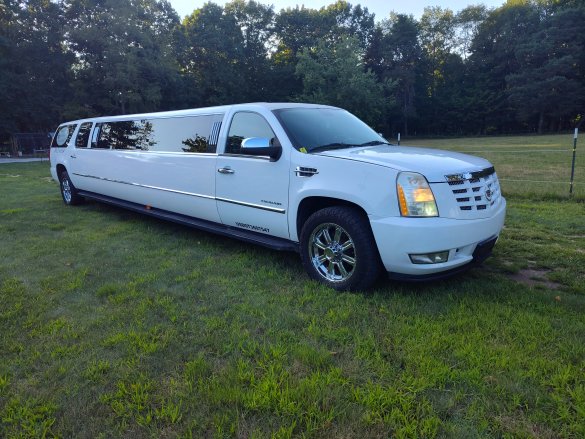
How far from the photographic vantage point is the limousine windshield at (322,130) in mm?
4102

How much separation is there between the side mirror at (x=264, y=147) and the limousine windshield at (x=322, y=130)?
6.8 inches

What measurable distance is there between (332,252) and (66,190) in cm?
710

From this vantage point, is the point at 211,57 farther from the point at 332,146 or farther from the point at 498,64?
the point at 332,146

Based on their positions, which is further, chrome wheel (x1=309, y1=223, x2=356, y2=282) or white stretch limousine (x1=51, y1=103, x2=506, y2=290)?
chrome wheel (x1=309, y1=223, x2=356, y2=282)

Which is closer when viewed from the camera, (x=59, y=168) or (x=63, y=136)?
(x=63, y=136)

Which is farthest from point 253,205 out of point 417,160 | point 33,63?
point 33,63

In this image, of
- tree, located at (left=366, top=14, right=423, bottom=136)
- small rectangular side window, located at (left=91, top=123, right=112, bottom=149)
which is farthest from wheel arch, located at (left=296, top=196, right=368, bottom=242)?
tree, located at (left=366, top=14, right=423, bottom=136)

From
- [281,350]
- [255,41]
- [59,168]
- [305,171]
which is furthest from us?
[255,41]

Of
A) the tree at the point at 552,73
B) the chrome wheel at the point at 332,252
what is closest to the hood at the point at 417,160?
the chrome wheel at the point at 332,252

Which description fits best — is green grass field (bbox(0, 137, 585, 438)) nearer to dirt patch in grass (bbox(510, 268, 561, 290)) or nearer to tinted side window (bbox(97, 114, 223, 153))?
dirt patch in grass (bbox(510, 268, 561, 290))

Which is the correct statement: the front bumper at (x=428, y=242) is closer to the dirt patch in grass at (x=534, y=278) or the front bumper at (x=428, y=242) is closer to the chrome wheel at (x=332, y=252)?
the chrome wheel at (x=332, y=252)

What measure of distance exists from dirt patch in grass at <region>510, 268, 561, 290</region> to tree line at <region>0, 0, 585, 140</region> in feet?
111

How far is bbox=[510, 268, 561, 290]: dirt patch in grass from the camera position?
3777mm

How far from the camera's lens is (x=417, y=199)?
3.24 m
